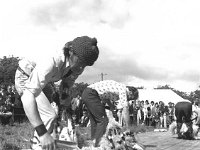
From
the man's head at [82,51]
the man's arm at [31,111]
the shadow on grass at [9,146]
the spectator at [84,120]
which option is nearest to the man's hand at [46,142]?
the man's arm at [31,111]

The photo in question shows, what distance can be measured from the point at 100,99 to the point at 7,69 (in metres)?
57.3

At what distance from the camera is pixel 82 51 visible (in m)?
3.42

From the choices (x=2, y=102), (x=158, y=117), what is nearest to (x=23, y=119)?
(x=2, y=102)

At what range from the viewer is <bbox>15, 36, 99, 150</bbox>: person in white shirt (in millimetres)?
2816

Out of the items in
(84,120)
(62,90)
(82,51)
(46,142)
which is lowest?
(84,120)

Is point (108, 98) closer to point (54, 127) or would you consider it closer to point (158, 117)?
point (54, 127)

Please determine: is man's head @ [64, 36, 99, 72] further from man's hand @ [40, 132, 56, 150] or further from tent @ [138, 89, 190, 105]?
tent @ [138, 89, 190, 105]

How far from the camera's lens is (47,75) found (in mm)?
3088

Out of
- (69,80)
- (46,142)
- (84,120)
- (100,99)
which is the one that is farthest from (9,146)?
(84,120)

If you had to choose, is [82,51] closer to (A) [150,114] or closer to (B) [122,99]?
(B) [122,99]

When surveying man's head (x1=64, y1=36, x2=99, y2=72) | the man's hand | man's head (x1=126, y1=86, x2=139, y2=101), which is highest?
man's head (x1=64, y1=36, x2=99, y2=72)

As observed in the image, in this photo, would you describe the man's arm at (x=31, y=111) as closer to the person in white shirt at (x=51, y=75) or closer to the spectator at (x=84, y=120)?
the person in white shirt at (x=51, y=75)

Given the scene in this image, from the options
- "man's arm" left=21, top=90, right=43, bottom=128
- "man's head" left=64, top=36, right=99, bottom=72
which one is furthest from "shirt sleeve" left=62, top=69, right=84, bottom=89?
"man's arm" left=21, top=90, right=43, bottom=128

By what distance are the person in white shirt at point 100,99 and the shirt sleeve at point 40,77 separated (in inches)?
65.9
